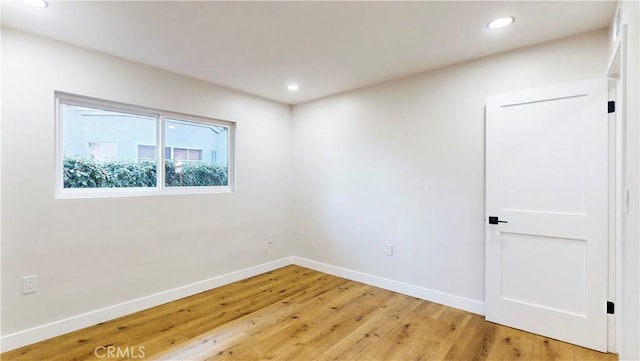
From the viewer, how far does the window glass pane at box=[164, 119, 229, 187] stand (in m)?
3.33

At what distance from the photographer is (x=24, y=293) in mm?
2305

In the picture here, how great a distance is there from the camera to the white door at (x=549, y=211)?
2229 mm

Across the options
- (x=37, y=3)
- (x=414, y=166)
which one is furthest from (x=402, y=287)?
(x=37, y=3)

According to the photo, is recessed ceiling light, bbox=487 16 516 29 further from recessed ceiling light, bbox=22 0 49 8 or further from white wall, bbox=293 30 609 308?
recessed ceiling light, bbox=22 0 49 8

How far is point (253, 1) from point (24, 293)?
2741mm

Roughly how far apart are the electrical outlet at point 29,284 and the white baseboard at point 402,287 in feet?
9.43

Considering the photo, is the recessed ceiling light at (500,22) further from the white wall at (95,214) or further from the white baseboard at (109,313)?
the white baseboard at (109,313)

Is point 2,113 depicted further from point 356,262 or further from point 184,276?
point 356,262

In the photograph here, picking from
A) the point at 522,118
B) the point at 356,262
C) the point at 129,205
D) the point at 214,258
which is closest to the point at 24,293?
the point at 129,205

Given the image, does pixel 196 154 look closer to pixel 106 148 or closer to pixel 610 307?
pixel 106 148

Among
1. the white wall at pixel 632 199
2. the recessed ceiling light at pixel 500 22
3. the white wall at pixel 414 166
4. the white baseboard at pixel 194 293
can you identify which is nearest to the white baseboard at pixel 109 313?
the white baseboard at pixel 194 293

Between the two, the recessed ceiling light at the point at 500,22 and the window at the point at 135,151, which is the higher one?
the recessed ceiling light at the point at 500,22

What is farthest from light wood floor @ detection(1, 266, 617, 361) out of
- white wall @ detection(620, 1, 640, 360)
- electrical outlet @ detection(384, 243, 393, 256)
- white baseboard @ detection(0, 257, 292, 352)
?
white wall @ detection(620, 1, 640, 360)

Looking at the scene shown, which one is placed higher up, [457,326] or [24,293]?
[24,293]
